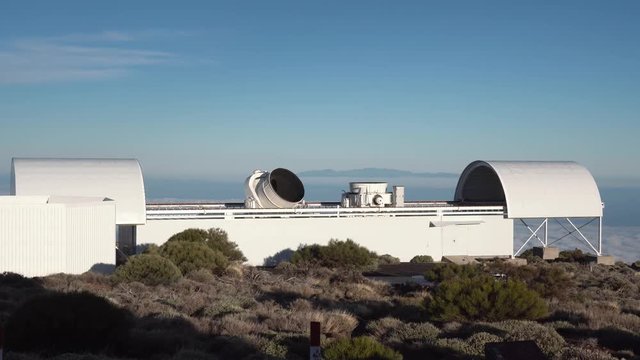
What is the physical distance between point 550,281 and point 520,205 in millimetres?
16527

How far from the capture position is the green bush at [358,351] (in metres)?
10.4

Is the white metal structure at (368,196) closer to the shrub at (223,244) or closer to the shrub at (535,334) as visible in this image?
the shrub at (223,244)

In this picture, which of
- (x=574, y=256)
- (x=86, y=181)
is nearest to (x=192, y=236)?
(x=86, y=181)

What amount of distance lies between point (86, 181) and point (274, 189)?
7493mm

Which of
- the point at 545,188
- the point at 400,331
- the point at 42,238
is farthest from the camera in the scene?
the point at 545,188

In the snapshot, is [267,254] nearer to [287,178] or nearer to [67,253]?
[287,178]

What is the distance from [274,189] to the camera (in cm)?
3381

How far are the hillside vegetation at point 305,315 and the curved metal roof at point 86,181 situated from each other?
26.4 feet

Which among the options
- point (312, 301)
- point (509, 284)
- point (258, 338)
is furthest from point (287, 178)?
point (258, 338)

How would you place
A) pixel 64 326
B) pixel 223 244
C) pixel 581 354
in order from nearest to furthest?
pixel 581 354
pixel 64 326
pixel 223 244

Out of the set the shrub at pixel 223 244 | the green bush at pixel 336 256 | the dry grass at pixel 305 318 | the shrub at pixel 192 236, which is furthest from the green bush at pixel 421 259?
the dry grass at pixel 305 318

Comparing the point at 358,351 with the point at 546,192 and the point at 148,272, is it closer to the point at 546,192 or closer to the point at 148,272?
the point at 148,272

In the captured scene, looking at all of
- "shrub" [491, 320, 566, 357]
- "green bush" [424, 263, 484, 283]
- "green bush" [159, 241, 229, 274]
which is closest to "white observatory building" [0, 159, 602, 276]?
"green bush" [159, 241, 229, 274]

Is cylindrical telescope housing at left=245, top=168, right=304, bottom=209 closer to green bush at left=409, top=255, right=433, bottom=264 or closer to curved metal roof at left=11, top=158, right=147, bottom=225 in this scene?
curved metal roof at left=11, top=158, right=147, bottom=225
